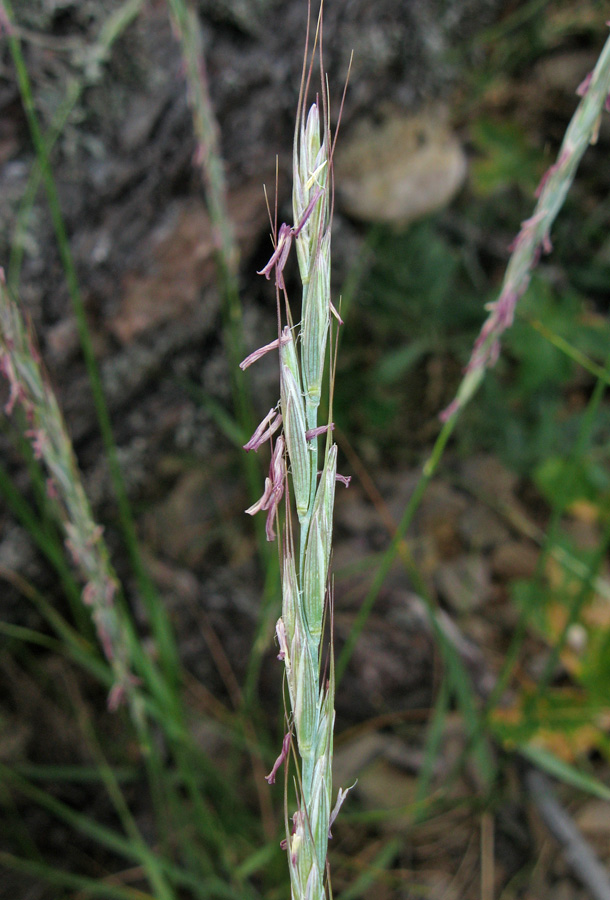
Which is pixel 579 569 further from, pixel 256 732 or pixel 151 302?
pixel 151 302

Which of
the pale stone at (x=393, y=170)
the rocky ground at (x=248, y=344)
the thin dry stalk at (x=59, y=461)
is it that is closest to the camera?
the thin dry stalk at (x=59, y=461)

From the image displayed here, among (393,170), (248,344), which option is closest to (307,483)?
(248,344)

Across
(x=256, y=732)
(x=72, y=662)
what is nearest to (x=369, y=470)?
(x=256, y=732)

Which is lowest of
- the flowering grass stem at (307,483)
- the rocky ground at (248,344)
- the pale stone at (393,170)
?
the flowering grass stem at (307,483)

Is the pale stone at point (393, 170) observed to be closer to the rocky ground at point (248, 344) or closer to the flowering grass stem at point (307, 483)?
the rocky ground at point (248, 344)

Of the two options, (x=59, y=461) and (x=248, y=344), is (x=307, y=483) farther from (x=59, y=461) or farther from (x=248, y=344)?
(x=248, y=344)

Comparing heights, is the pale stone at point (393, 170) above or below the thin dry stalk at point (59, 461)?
above

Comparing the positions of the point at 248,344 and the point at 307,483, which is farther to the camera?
the point at 248,344

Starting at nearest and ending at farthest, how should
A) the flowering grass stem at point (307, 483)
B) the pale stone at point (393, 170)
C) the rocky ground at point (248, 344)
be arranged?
the flowering grass stem at point (307, 483), the rocky ground at point (248, 344), the pale stone at point (393, 170)

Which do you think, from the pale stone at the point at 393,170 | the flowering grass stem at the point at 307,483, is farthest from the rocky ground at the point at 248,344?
the flowering grass stem at the point at 307,483

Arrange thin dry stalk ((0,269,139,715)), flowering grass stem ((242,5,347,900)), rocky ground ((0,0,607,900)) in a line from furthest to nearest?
1. rocky ground ((0,0,607,900))
2. thin dry stalk ((0,269,139,715))
3. flowering grass stem ((242,5,347,900))

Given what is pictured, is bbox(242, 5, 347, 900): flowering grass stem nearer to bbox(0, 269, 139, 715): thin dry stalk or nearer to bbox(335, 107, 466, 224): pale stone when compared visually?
bbox(0, 269, 139, 715): thin dry stalk

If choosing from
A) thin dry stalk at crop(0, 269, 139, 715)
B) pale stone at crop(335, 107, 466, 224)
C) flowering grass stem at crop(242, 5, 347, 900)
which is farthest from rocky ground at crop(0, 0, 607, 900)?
flowering grass stem at crop(242, 5, 347, 900)
